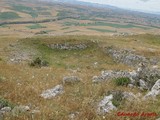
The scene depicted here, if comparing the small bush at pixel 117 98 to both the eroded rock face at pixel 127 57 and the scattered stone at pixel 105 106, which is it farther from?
the eroded rock face at pixel 127 57

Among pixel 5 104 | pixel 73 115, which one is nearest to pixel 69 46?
pixel 5 104

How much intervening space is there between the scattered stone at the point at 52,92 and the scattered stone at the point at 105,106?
115 inches

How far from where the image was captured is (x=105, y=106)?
1237 centimetres

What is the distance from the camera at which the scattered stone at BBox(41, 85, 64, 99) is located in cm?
1477

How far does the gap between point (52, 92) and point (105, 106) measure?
3895 mm

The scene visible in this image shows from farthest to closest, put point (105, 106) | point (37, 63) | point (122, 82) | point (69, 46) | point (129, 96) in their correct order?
point (69, 46) < point (37, 63) < point (122, 82) < point (129, 96) < point (105, 106)

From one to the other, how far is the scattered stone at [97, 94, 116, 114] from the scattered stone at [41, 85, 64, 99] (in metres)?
2.93

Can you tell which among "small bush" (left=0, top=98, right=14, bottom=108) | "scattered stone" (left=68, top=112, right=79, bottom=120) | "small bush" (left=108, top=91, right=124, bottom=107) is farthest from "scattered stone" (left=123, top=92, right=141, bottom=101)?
"small bush" (left=0, top=98, right=14, bottom=108)

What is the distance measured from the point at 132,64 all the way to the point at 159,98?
70.6 ft

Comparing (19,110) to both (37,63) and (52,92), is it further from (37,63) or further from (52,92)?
(37,63)

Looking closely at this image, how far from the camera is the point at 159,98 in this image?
13469 mm

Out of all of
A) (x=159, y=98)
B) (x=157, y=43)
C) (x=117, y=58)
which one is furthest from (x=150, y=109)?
(x=157, y=43)

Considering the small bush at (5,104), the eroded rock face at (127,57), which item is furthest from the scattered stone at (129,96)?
the eroded rock face at (127,57)

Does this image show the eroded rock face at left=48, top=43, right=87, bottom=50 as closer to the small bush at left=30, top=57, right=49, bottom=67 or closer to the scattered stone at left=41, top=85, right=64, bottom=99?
the small bush at left=30, top=57, right=49, bottom=67
